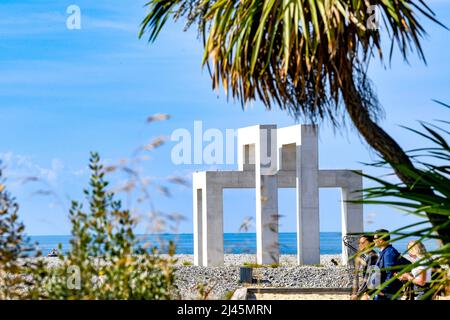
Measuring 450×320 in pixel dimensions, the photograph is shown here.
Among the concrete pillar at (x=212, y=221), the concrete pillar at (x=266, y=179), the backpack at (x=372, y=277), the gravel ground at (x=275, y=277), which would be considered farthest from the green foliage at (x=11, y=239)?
the concrete pillar at (x=212, y=221)

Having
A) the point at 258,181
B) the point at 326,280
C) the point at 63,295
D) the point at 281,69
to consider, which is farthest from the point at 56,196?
the point at 258,181

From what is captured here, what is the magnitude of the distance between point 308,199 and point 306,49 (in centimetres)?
1854

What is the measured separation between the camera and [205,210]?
23.9 m

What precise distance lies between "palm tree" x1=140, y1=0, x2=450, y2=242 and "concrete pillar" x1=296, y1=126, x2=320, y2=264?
1756cm

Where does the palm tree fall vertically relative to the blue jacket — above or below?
above

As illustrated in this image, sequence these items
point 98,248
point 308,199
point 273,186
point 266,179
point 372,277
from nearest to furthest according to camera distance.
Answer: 1. point 98,248
2. point 372,277
3. point 266,179
4. point 273,186
5. point 308,199

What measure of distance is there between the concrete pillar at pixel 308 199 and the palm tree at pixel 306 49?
1756 cm

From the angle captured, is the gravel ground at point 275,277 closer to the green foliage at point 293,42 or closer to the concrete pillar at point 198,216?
the concrete pillar at point 198,216

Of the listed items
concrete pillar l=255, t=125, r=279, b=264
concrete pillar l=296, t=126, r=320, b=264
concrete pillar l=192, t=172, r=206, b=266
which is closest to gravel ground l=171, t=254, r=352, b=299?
concrete pillar l=255, t=125, r=279, b=264

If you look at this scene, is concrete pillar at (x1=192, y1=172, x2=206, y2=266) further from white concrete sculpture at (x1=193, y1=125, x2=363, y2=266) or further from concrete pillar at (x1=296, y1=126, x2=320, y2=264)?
concrete pillar at (x1=296, y1=126, x2=320, y2=264)

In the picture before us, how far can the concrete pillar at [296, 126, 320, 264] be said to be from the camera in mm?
23906

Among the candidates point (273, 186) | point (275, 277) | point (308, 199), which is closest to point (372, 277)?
point (275, 277)

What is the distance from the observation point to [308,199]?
24.0 metres

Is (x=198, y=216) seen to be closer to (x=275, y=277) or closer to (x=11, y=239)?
(x=275, y=277)
